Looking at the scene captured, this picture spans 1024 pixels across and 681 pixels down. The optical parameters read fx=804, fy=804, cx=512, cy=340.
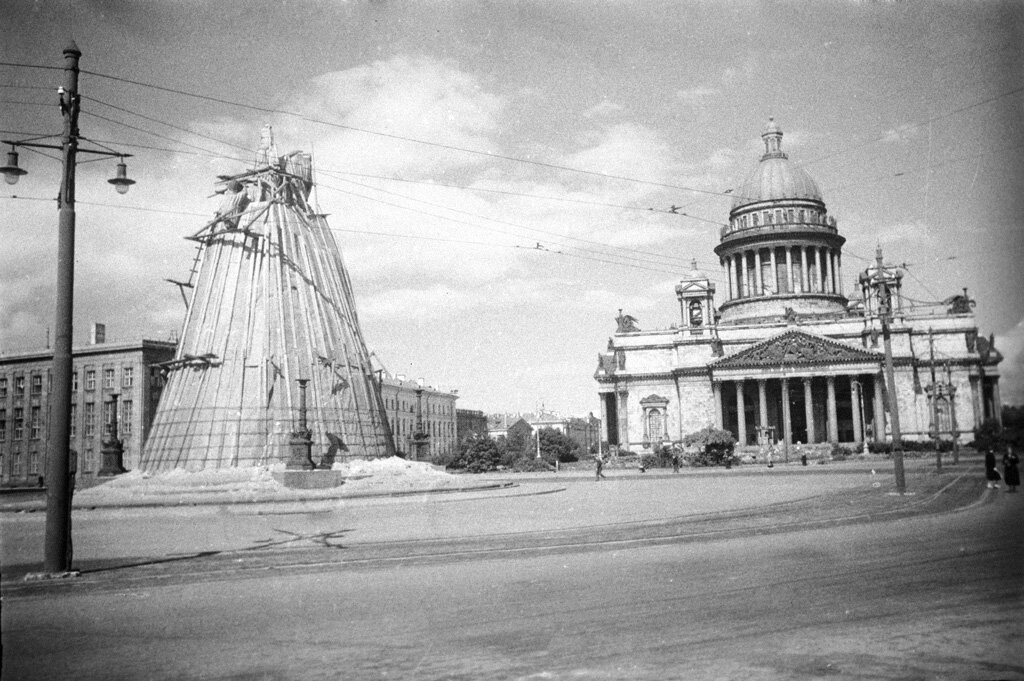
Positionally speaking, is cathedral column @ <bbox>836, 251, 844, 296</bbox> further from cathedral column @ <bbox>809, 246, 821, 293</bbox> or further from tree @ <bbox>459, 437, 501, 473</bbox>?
tree @ <bbox>459, 437, 501, 473</bbox>

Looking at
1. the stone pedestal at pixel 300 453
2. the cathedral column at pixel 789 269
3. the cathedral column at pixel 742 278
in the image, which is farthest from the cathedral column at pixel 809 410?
the stone pedestal at pixel 300 453

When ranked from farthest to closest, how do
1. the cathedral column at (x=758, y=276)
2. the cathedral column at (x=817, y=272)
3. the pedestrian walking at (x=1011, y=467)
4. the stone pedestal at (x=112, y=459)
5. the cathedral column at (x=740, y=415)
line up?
the cathedral column at (x=758, y=276) < the cathedral column at (x=817, y=272) < the cathedral column at (x=740, y=415) < the stone pedestal at (x=112, y=459) < the pedestrian walking at (x=1011, y=467)

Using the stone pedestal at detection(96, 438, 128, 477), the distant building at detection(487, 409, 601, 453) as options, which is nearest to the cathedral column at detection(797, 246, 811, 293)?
the distant building at detection(487, 409, 601, 453)

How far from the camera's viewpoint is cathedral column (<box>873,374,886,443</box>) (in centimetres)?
7506

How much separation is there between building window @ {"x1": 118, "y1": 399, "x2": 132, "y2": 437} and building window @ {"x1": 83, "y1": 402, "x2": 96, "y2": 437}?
211cm

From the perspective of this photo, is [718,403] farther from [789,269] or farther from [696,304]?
[789,269]

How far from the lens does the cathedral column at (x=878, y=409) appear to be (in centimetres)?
7506

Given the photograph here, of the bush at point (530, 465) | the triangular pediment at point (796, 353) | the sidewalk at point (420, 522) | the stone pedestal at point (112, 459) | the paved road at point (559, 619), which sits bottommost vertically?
the bush at point (530, 465)

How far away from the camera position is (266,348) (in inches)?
1538

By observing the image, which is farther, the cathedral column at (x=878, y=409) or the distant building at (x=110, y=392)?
the cathedral column at (x=878, y=409)

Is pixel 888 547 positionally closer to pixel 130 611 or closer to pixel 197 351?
pixel 130 611

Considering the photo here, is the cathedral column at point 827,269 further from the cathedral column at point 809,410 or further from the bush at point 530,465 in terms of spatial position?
A: the bush at point 530,465

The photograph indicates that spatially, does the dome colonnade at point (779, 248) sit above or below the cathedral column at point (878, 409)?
above

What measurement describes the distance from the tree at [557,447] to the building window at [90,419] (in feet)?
118
